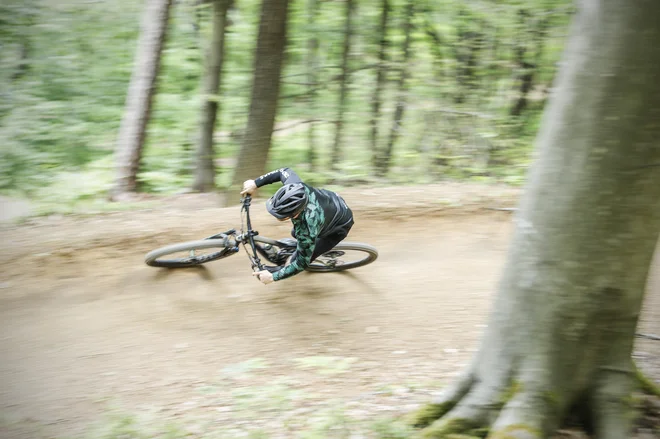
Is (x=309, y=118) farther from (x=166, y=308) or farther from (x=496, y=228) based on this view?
(x=166, y=308)

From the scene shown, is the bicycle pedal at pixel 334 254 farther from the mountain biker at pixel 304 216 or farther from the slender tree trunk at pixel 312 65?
the slender tree trunk at pixel 312 65

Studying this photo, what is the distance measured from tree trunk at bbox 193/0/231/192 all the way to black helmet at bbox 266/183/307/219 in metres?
5.86

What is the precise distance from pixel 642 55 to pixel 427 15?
10.2 metres

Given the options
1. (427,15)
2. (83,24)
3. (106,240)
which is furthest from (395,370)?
(83,24)

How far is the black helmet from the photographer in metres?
5.57

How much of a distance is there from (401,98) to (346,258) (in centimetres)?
638

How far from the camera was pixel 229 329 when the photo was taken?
21.6ft

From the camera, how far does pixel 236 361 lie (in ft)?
19.8

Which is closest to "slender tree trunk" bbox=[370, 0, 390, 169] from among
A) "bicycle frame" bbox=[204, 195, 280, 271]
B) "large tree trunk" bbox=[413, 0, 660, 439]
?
"bicycle frame" bbox=[204, 195, 280, 271]

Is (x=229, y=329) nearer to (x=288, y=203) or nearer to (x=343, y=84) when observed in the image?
(x=288, y=203)

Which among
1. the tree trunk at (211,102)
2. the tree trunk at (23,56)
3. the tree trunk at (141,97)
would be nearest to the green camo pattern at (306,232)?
the tree trunk at (211,102)

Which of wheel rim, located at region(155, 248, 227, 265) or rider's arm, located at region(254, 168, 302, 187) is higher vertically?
rider's arm, located at region(254, 168, 302, 187)

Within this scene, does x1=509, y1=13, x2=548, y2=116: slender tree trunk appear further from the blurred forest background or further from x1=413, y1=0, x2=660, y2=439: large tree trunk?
x1=413, y1=0, x2=660, y2=439: large tree trunk

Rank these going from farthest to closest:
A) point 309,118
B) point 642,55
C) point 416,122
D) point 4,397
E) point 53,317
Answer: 1. point 416,122
2. point 309,118
3. point 53,317
4. point 4,397
5. point 642,55
